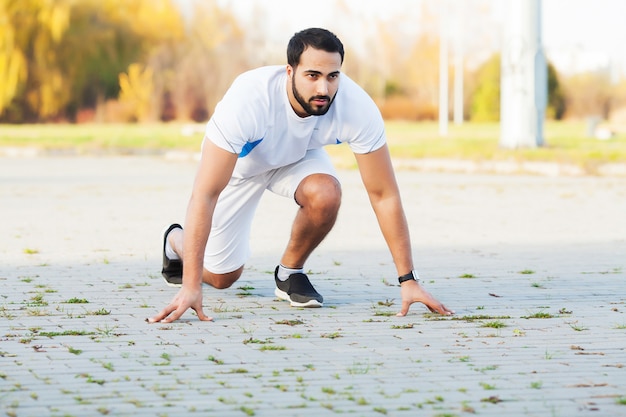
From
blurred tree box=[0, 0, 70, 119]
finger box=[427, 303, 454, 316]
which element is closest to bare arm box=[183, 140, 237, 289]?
finger box=[427, 303, 454, 316]

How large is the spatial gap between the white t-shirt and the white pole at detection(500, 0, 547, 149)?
638 inches

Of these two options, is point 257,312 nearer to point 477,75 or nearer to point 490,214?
point 490,214

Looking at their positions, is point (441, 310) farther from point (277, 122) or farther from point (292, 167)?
point (277, 122)

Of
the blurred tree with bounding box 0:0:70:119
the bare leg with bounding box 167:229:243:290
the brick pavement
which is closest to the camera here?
the brick pavement

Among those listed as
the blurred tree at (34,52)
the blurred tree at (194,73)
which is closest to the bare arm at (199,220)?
the blurred tree at (34,52)

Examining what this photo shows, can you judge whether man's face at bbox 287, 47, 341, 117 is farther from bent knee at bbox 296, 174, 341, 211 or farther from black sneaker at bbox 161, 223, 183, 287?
black sneaker at bbox 161, 223, 183, 287

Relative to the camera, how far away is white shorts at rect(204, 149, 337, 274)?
649cm

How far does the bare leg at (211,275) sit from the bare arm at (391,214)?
112 cm

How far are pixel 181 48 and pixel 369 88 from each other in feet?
36.7

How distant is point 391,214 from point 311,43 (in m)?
1.06

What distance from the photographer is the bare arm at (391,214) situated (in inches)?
237

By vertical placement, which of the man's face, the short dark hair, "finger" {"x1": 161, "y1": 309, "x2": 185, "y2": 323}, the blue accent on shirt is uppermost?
the short dark hair

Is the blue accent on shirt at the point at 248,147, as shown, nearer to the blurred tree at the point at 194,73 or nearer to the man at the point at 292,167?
the man at the point at 292,167

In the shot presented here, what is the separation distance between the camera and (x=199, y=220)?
573 centimetres
